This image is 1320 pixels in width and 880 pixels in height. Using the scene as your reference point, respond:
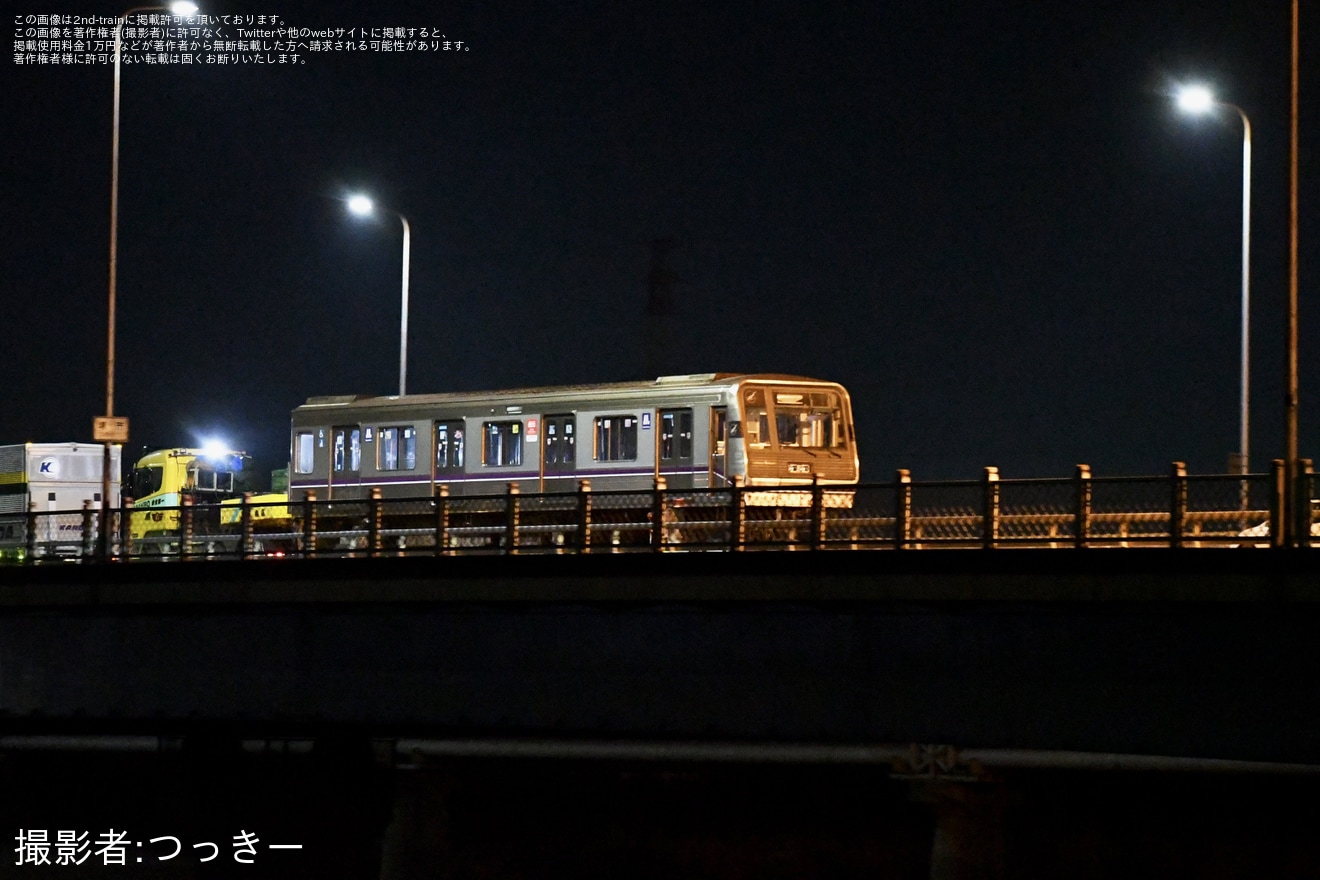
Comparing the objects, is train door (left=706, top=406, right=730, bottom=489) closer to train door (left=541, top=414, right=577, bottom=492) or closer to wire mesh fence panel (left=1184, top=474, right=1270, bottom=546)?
train door (left=541, top=414, right=577, bottom=492)

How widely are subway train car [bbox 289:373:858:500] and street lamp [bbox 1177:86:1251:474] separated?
6.60 m

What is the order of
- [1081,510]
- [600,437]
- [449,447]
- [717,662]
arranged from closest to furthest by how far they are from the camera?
1. [1081,510]
2. [717,662]
3. [600,437]
4. [449,447]

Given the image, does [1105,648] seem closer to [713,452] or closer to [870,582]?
[870,582]

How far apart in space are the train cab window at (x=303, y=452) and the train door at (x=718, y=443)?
10.7 m

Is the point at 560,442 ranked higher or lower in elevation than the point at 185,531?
higher

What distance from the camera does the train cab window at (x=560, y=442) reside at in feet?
124

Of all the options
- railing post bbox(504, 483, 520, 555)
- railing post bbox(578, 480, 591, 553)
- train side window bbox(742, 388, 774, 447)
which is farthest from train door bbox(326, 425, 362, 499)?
railing post bbox(578, 480, 591, 553)

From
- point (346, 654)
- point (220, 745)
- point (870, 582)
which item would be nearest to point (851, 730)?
point (870, 582)

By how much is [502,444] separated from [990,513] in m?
17.3

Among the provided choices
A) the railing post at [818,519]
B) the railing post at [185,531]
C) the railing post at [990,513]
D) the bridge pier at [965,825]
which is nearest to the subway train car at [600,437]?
the railing post at [185,531]

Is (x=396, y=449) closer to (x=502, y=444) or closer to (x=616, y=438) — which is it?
(x=502, y=444)

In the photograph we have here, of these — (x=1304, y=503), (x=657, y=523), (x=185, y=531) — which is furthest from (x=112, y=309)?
(x=1304, y=503)

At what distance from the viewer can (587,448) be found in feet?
123

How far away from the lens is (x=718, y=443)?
35906 millimetres
